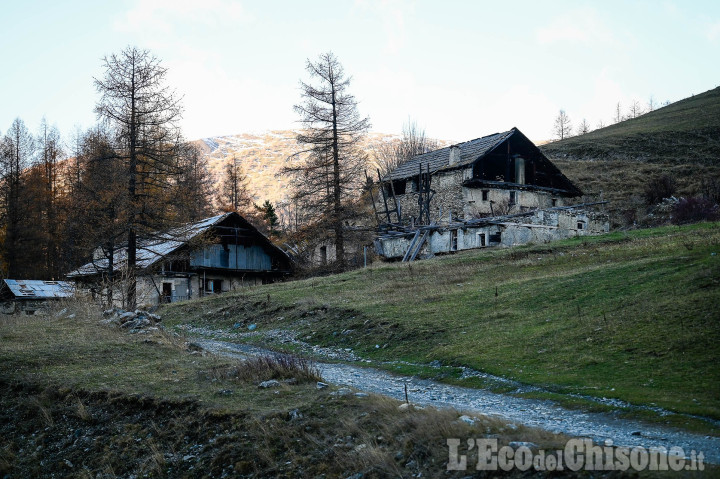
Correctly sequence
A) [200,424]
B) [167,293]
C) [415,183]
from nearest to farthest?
1. [200,424]
2. [167,293]
3. [415,183]

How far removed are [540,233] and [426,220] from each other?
489 inches

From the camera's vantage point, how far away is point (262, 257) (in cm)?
4941

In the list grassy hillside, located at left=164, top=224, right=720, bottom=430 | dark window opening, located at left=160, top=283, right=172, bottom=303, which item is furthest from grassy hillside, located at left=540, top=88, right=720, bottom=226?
dark window opening, located at left=160, top=283, right=172, bottom=303

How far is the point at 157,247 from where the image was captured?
147 feet

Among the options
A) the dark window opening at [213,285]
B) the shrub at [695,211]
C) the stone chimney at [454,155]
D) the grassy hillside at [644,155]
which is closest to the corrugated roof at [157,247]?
the dark window opening at [213,285]

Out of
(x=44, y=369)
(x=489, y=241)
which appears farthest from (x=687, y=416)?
(x=489, y=241)

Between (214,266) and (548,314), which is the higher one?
(214,266)

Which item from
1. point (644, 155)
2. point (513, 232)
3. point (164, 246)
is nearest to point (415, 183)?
point (513, 232)

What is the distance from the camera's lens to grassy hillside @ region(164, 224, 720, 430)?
12578mm

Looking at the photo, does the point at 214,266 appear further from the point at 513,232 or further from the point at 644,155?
the point at 644,155

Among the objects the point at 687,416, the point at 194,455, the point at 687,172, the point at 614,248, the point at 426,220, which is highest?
the point at 687,172

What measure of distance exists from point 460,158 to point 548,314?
125 feet

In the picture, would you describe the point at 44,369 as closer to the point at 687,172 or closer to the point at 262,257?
the point at 262,257

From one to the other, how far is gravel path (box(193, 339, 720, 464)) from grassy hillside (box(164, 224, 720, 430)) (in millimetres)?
932
